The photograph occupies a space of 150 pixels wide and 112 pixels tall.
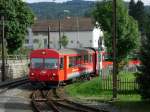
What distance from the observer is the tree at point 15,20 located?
8025cm

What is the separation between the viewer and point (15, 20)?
269ft

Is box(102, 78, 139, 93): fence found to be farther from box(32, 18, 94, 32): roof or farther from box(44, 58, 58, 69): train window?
box(32, 18, 94, 32): roof

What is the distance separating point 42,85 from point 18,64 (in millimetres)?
22872

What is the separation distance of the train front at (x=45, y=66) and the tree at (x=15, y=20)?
137 ft

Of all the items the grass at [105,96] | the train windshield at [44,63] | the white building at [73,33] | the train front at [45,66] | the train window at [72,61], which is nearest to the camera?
the grass at [105,96]

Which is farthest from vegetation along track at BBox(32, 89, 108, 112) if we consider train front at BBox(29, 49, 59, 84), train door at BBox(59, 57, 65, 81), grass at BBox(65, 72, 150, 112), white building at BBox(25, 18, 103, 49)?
white building at BBox(25, 18, 103, 49)

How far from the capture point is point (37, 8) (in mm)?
190625

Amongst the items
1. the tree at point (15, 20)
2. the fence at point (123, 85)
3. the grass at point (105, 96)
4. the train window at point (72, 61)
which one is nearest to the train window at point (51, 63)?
the grass at point (105, 96)

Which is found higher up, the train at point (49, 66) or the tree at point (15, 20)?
the tree at point (15, 20)

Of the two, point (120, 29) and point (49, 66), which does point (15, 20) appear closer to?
point (120, 29)

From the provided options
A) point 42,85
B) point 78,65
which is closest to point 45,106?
point 42,85

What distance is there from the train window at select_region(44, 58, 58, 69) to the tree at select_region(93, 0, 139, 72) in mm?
6597

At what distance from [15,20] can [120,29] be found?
134ft

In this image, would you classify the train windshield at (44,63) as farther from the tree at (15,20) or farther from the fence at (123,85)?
the tree at (15,20)
